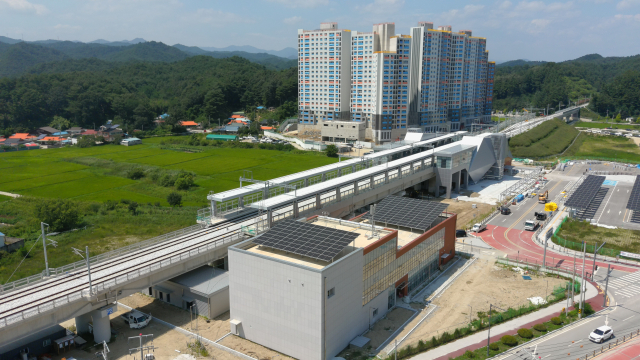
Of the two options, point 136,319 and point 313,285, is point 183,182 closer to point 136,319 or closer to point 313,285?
point 136,319

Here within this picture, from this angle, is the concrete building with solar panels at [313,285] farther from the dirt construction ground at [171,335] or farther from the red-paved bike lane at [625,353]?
the red-paved bike lane at [625,353]

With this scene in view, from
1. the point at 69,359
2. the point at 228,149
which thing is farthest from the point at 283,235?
the point at 228,149

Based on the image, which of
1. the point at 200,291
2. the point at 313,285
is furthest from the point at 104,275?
the point at 313,285

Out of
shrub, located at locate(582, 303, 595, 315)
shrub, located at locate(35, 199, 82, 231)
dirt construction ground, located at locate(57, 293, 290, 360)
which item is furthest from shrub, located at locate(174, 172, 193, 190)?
shrub, located at locate(582, 303, 595, 315)

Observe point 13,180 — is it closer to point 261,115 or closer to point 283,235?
point 283,235

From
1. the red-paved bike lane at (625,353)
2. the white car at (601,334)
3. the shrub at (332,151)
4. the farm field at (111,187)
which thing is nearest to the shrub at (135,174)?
the farm field at (111,187)

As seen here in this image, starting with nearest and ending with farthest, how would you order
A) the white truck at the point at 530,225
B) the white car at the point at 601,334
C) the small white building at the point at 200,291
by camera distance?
the white car at the point at 601,334 < the small white building at the point at 200,291 < the white truck at the point at 530,225

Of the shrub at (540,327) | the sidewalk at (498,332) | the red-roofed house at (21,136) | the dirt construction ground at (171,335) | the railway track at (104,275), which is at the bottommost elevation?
the sidewalk at (498,332)

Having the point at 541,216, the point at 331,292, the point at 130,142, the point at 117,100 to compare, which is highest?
the point at 117,100
